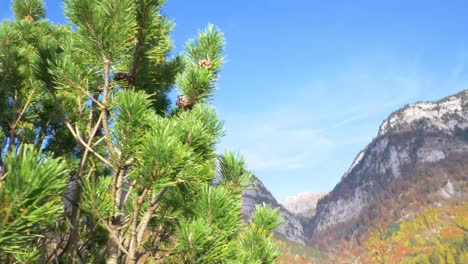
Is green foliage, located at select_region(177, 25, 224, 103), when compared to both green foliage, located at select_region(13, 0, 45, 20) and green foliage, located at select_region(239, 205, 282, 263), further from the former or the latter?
green foliage, located at select_region(13, 0, 45, 20)

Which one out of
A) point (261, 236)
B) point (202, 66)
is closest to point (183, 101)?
point (202, 66)

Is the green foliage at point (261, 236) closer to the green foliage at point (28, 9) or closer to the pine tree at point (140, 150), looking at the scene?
the pine tree at point (140, 150)

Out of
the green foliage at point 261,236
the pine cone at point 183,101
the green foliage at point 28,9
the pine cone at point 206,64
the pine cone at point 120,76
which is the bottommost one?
the green foliage at point 261,236

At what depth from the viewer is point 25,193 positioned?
1.22 m

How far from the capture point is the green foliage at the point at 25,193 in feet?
3.92

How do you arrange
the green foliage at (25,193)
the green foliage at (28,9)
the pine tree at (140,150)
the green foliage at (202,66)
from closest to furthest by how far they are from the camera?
1. the green foliage at (25,193)
2. the pine tree at (140,150)
3. the green foliage at (202,66)
4. the green foliage at (28,9)

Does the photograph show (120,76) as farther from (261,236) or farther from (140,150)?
(261,236)

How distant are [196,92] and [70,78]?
848 mm

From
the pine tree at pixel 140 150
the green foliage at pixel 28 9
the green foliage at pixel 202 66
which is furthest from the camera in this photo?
A: the green foliage at pixel 28 9

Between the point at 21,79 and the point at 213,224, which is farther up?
the point at 21,79

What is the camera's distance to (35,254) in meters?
2.02

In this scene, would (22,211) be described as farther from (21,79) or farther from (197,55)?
(21,79)

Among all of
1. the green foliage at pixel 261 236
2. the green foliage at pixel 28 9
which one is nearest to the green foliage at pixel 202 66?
the green foliage at pixel 261 236

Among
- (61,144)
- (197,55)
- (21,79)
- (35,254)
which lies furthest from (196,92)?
(61,144)
